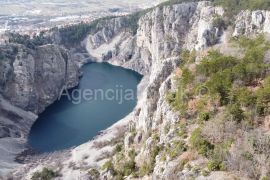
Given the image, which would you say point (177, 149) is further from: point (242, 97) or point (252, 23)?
point (252, 23)

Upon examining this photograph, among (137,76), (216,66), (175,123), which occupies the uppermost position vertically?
(216,66)

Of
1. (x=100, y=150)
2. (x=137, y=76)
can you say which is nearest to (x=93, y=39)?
(x=137, y=76)

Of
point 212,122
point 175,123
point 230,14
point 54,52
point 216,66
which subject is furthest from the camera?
point 54,52

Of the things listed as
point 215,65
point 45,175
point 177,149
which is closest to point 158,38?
point 45,175

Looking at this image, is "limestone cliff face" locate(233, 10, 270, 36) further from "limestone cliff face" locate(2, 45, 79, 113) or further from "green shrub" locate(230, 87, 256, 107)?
"green shrub" locate(230, 87, 256, 107)

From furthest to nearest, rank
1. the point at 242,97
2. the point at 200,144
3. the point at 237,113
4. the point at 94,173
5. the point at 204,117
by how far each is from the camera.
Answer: the point at 94,173 → the point at 204,117 → the point at 242,97 → the point at 237,113 → the point at 200,144

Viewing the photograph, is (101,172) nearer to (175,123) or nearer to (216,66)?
(175,123)

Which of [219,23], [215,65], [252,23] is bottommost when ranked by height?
[219,23]
